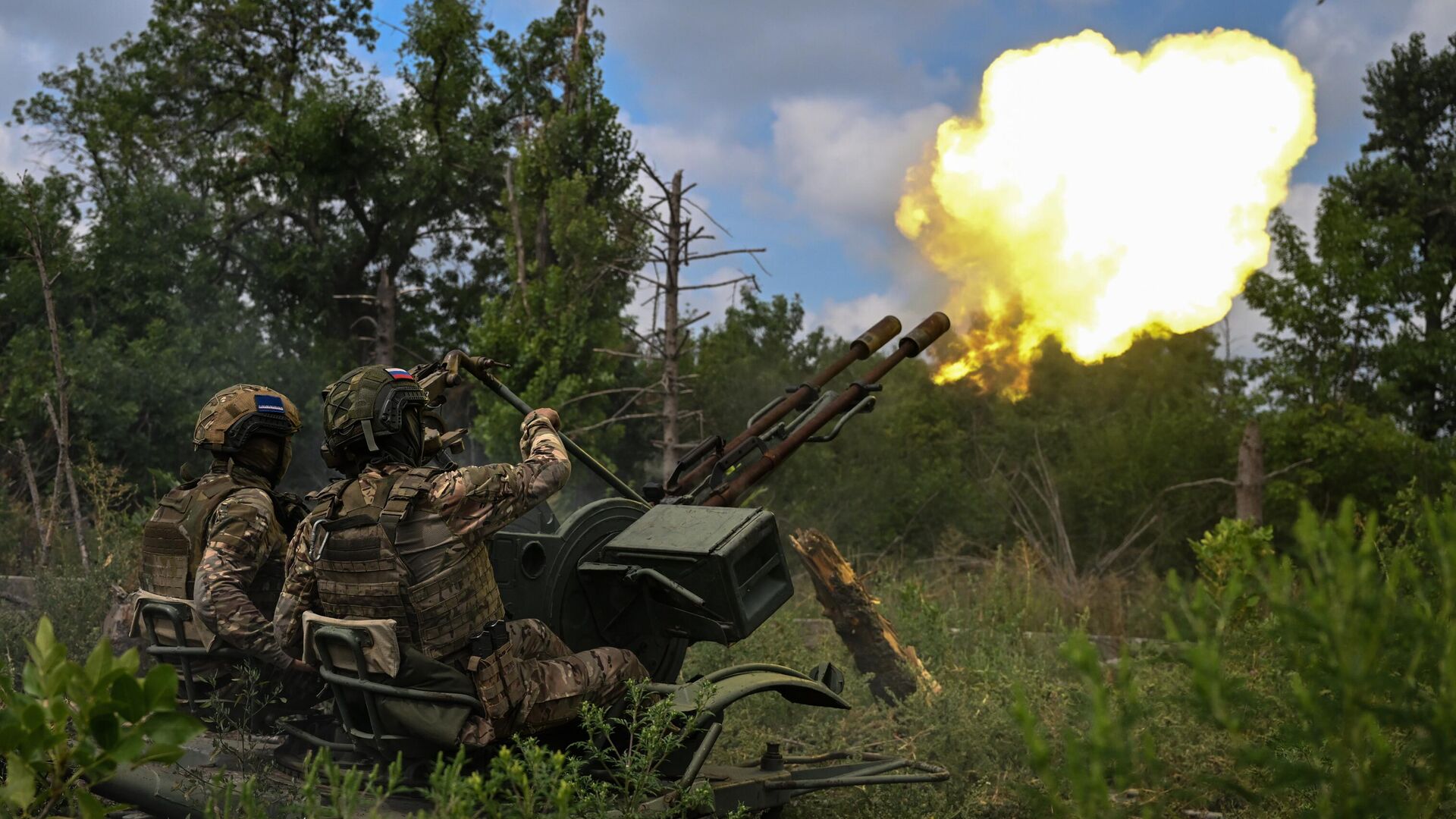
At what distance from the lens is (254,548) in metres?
5.35

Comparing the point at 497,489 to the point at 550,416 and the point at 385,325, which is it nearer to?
the point at 550,416

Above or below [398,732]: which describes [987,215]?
above

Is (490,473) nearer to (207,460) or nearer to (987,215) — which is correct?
(987,215)

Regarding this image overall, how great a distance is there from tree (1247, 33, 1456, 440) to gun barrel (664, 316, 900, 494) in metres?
12.7

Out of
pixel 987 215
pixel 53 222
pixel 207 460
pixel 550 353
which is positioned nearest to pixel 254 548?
pixel 987 215

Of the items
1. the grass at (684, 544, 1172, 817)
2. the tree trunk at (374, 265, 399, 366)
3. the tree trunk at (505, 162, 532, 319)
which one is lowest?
the grass at (684, 544, 1172, 817)

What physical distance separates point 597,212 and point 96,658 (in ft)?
50.2

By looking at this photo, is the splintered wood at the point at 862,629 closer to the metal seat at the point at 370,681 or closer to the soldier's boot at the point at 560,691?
the soldier's boot at the point at 560,691

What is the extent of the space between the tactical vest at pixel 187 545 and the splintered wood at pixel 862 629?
409 centimetres

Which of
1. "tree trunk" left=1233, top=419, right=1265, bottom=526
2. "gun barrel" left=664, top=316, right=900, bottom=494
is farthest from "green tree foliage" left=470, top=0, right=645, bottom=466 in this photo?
"tree trunk" left=1233, top=419, right=1265, bottom=526

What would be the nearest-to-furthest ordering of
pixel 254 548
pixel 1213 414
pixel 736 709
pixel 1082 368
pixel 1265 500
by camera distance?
pixel 254 548
pixel 736 709
pixel 1265 500
pixel 1213 414
pixel 1082 368

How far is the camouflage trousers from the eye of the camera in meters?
4.39

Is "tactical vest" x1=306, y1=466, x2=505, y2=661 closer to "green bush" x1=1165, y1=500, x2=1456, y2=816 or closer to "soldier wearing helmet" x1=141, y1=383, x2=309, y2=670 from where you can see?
"soldier wearing helmet" x1=141, y1=383, x2=309, y2=670

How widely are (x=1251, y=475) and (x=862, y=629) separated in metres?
10.0
